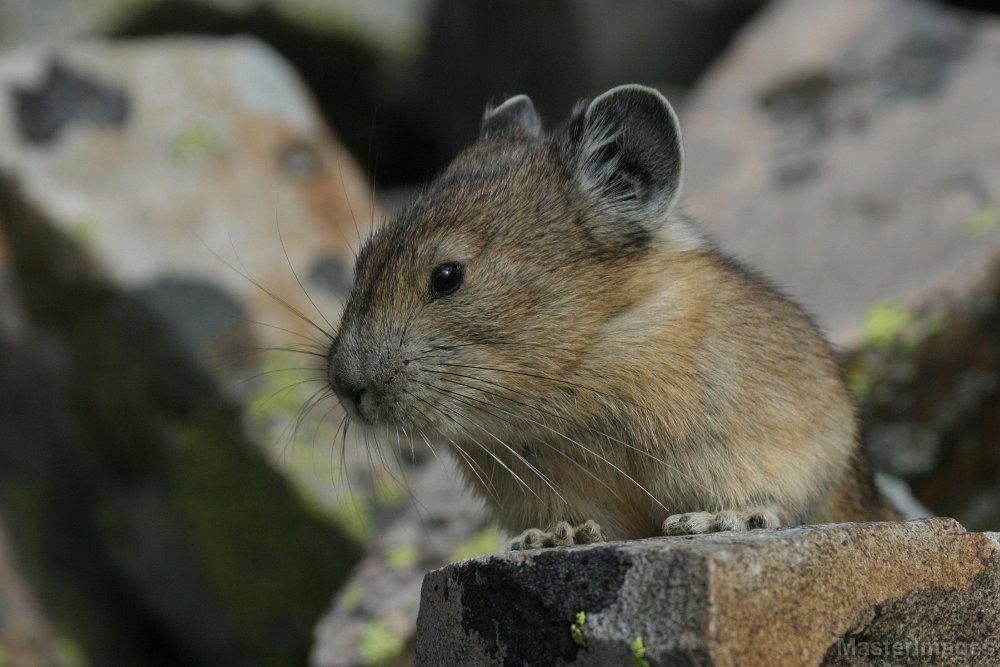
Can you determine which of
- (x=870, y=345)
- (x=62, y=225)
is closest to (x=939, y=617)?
(x=870, y=345)

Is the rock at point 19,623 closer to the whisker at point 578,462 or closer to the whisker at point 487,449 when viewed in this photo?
the whisker at point 487,449

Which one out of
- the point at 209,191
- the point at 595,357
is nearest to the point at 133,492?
the point at 209,191

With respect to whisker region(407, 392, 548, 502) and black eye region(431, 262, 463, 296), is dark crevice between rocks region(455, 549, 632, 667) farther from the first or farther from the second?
black eye region(431, 262, 463, 296)

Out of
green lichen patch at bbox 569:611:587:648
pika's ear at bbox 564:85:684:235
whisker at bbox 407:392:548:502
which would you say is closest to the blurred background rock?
whisker at bbox 407:392:548:502

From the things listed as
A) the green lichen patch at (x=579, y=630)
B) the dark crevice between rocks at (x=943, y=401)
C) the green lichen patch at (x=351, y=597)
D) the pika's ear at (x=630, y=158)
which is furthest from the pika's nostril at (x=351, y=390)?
the dark crevice between rocks at (x=943, y=401)

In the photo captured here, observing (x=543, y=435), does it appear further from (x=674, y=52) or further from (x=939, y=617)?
(x=674, y=52)

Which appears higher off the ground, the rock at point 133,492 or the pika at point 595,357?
the pika at point 595,357
